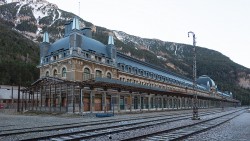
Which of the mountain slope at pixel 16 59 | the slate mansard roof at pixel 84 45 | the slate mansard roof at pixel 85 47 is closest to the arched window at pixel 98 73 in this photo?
the slate mansard roof at pixel 85 47

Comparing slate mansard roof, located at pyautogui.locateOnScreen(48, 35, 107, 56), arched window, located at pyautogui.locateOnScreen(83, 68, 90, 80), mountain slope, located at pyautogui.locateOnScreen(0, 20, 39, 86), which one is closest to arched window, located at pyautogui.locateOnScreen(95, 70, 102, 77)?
arched window, located at pyautogui.locateOnScreen(83, 68, 90, 80)

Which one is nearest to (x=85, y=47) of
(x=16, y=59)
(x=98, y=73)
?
(x=98, y=73)

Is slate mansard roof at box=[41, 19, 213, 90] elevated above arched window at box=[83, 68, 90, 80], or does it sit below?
above

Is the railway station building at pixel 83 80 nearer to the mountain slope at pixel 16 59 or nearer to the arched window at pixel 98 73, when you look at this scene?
the arched window at pixel 98 73

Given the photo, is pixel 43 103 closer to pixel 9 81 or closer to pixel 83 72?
pixel 83 72

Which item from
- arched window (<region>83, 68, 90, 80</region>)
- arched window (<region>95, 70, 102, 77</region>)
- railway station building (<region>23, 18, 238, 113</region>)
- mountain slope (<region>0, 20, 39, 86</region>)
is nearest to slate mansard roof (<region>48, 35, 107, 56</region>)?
railway station building (<region>23, 18, 238, 113</region>)

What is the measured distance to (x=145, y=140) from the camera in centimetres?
1193

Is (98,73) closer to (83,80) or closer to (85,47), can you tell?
(83,80)

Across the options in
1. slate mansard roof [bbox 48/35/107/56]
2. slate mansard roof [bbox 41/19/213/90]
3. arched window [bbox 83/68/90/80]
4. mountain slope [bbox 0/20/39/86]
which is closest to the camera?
arched window [bbox 83/68/90/80]

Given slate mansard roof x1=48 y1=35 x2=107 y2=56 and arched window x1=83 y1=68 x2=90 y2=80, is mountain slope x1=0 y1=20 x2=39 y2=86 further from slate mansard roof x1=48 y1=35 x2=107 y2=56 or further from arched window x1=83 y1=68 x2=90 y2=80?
arched window x1=83 y1=68 x2=90 y2=80

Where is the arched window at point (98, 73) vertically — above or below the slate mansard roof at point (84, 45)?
below

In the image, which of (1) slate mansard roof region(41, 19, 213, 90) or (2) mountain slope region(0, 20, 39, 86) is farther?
(2) mountain slope region(0, 20, 39, 86)

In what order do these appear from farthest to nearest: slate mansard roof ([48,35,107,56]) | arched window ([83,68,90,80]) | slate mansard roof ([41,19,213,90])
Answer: slate mansard roof ([48,35,107,56]) < slate mansard roof ([41,19,213,90]) < arched window ([83,68,90,80])

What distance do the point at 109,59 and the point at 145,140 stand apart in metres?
41.2
